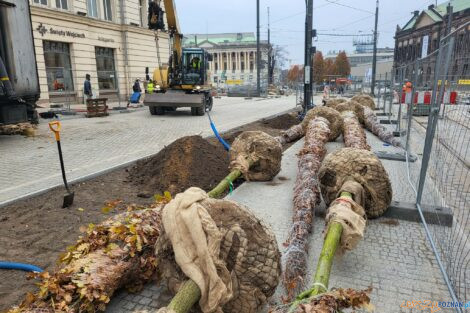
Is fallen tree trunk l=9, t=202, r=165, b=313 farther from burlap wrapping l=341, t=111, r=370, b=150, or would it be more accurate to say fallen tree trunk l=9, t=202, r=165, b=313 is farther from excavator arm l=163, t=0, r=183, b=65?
excavator arm l=163, t=0, r=183, b=65

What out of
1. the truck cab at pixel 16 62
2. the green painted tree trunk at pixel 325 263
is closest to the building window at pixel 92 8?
the truck cab at pixel 16 62

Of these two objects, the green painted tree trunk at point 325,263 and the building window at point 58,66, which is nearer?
the green painted tree trunk at point 325,263

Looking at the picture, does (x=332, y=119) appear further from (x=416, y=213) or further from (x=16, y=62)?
(x=16, y=62)

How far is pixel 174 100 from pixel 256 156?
37.8 ft

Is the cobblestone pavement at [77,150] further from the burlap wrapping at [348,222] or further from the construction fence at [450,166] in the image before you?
the construction fence at [450,166]

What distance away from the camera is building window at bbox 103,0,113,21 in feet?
86.1

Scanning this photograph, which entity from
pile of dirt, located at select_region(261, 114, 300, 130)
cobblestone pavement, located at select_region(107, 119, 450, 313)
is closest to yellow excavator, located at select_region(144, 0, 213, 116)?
pile of dirt, located at select_region(261, 114, 300, 130)

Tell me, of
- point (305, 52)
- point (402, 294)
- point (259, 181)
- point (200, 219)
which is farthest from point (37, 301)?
point (305, 52)

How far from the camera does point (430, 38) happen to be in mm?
49094

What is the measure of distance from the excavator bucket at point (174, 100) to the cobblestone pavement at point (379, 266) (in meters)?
12.0

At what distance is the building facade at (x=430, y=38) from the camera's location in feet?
10.9

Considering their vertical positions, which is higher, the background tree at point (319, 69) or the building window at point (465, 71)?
the background tree at point (319, 69)

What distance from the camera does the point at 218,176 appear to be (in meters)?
6.08

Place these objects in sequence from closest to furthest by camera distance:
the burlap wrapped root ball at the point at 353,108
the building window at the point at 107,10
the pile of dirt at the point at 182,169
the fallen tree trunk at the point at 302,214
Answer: the fallen tree trunk at the point at 302,214, the pile of dirt at the point at 182,169, the burlap wrapped root ball at the point at 353,108, the building window at the point at 107,10
